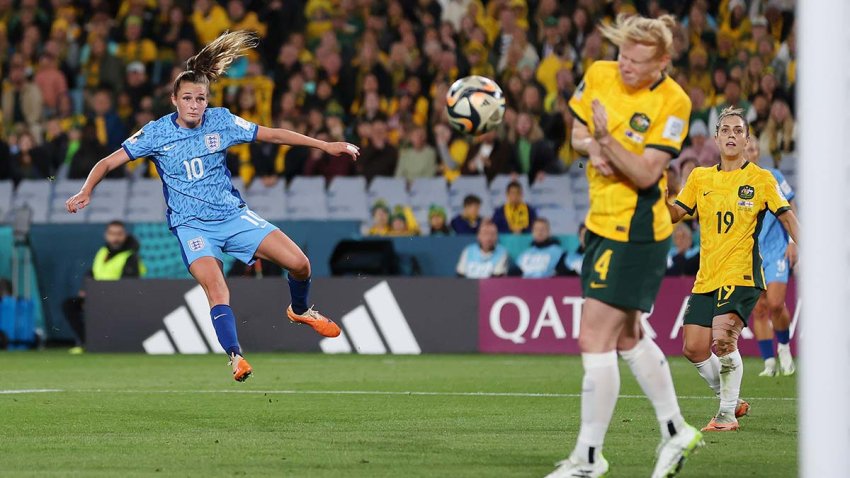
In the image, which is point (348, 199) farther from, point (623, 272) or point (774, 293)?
point (623, 272)

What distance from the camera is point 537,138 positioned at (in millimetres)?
19391

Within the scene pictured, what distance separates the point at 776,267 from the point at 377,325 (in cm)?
529

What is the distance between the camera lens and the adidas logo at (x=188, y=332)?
56.5 ft

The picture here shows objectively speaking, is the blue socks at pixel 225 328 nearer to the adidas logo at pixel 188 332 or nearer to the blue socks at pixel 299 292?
the blue socks at pixel 299 292

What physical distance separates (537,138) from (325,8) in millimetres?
6064

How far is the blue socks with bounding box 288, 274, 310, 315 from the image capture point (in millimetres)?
10734

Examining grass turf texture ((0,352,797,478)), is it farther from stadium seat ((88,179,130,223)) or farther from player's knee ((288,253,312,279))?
stadium seat ((88,179,130,223))

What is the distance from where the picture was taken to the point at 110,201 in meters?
20.6

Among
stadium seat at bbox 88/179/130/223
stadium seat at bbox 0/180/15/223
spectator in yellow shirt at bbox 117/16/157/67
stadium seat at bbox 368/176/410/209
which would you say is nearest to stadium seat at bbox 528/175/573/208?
stadium seat at bbox 368/176/410/209

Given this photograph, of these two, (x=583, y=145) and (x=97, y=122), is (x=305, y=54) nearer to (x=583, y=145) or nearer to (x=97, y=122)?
(x=97, y=122)

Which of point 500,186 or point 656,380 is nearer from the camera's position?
point 656,380

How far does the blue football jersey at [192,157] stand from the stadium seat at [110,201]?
34.2ft

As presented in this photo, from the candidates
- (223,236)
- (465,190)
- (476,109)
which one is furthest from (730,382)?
(465,190)

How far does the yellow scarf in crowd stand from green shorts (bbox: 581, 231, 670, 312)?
11695 mm
